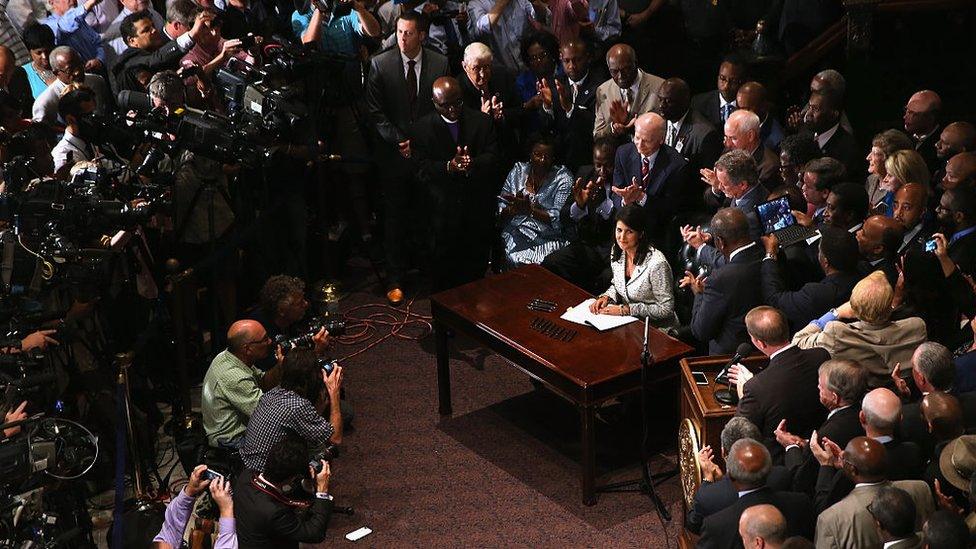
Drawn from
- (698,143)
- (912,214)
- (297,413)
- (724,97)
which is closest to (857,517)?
(912,214)

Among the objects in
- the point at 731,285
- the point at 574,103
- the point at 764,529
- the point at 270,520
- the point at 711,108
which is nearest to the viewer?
the point at 764,529

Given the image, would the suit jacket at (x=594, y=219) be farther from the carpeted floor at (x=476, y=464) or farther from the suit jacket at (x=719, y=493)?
the suit jacket at (x=719, y=493)

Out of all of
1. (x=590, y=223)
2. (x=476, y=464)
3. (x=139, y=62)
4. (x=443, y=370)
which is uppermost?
(x=139, y=62)

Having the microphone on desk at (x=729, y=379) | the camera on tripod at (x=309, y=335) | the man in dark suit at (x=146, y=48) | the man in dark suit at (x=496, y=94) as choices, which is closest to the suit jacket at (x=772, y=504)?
the microphone on desk at (x=729, y=379)

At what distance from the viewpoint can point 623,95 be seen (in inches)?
338

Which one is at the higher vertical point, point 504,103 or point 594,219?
point 504,103

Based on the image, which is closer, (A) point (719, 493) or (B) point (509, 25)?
(A) point (719, 493)

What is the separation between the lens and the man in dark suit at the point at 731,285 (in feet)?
21.0

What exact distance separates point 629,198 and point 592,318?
1066 mm

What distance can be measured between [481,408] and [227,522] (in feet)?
8.13

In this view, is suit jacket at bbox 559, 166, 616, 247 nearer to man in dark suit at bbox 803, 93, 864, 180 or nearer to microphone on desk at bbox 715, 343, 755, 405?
man in dark suit at bbox 803, 93, 864, 180

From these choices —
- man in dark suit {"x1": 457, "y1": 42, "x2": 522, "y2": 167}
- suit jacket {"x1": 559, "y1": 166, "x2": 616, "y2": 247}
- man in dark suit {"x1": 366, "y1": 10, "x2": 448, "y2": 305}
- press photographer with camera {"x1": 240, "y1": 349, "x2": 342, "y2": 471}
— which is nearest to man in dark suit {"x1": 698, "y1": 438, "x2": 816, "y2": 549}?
press photographer with camera {"x1": 240, "y1": 349, "x2": 342, "y2": 471}

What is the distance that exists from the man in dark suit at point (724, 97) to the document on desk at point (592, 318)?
1711 mm

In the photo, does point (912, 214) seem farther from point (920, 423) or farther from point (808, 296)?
point (920, 423)
